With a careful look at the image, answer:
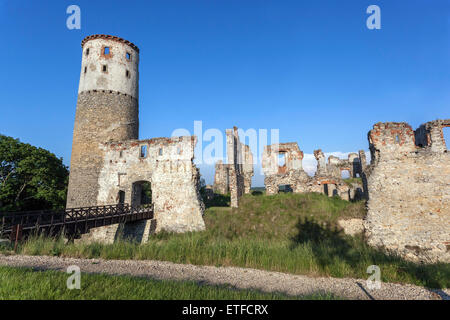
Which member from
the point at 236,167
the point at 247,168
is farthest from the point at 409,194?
the point at 247,168

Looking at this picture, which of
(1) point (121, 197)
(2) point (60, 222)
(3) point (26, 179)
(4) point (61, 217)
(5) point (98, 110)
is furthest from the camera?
(3) point (26, 179)

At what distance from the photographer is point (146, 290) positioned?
454cm

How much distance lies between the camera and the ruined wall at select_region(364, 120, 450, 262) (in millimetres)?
10914

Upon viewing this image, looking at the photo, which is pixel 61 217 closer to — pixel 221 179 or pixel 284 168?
pixel 284 168

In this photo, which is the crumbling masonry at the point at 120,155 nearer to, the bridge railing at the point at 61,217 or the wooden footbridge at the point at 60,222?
the bridge railing at the point at 61,217

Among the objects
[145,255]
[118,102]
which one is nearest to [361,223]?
[145,255]

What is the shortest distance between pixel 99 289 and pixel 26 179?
61.9 feet

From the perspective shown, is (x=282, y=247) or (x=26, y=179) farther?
(x=26, y=179)

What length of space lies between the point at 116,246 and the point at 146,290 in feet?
16.5

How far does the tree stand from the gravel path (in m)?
12.7

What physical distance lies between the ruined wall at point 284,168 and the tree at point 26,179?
16.7m

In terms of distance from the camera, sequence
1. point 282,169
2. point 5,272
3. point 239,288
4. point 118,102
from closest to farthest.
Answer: point 5,272 → point 239,288 → point 118,102 → point 282,169

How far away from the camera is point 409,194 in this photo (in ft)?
37.9
